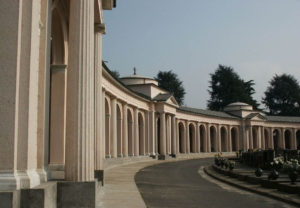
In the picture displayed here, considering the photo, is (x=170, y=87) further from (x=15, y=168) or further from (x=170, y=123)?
(x=15, y=168)

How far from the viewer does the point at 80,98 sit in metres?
12.4

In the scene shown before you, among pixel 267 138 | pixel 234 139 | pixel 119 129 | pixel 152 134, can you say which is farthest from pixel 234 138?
pixel 119 129

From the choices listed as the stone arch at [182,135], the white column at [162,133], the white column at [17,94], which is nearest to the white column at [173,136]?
the white column at [162,133]

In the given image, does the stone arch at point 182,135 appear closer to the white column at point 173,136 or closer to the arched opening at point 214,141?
the white column at point 173,136

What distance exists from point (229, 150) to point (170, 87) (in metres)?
33.9

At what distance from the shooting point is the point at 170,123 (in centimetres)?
7150

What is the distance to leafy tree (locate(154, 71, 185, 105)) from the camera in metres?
119

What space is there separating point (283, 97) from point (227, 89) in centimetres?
2700

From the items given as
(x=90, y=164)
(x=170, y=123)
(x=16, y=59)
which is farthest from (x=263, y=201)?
(x=170, y=123)

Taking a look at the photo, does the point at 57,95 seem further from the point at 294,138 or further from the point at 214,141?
the point at 294,138

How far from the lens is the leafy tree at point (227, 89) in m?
124

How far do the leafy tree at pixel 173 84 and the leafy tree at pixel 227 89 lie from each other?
1450 centimetres

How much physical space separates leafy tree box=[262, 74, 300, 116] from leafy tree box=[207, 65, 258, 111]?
13.7m

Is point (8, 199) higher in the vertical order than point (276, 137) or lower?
lower
